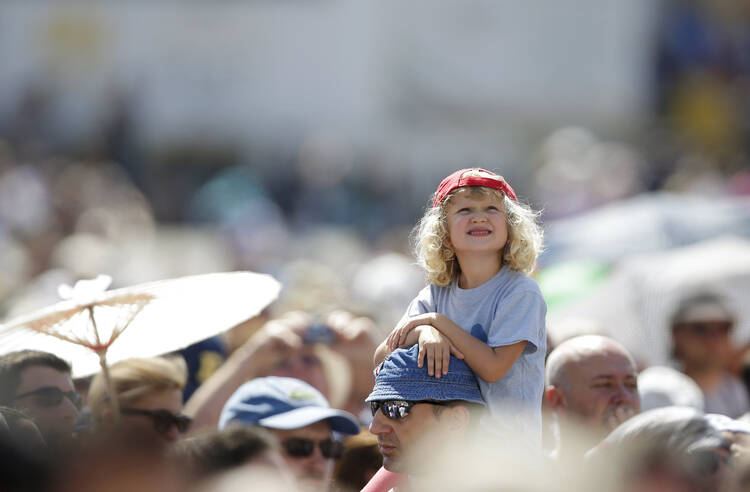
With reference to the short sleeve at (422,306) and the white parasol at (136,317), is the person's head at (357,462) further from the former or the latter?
the short sleeve at (422,306)

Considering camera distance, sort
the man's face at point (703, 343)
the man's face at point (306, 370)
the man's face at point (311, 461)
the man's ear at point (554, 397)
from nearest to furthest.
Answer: the man's face at point (311, 461)
the man's ear at point (554, 397)
the man's face at point (306, 370)
the man's face at point (703, 343)

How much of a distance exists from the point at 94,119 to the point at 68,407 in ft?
60.2

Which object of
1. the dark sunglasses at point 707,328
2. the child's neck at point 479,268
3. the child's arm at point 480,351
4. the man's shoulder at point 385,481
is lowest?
the man's shoulder at point 385,481

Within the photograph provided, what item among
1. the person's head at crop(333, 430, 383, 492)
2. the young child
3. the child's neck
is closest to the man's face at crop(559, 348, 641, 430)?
the person's head at crop(333, 430, 383, 492)

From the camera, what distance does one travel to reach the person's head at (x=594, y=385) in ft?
14.0

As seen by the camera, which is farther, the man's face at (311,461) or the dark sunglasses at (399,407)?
the man's face at (311,461)

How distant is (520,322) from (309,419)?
1.13 meters

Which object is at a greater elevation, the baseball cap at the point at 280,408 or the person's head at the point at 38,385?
the person's head at the point at 38,385

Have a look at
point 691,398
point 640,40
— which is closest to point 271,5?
point 640,40

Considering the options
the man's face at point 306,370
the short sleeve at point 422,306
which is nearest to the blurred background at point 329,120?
the man's face at point 306,370

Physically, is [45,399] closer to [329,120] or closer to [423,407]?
[423,407]

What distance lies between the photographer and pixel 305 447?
4.24 meters

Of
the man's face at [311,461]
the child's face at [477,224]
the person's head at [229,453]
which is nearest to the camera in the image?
the person's head at [229,453]

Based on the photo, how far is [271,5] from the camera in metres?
23.9
